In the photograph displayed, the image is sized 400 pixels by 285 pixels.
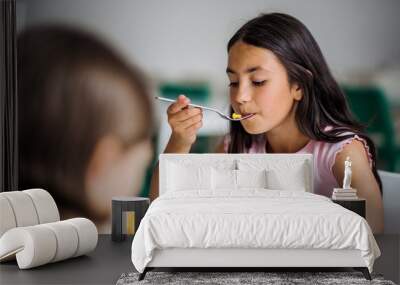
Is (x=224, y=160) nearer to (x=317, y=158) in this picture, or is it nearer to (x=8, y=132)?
(x=317, y=158)

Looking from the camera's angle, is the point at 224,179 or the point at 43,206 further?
the point at 224,179

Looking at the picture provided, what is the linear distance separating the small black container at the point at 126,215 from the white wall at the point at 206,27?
56.0 inches

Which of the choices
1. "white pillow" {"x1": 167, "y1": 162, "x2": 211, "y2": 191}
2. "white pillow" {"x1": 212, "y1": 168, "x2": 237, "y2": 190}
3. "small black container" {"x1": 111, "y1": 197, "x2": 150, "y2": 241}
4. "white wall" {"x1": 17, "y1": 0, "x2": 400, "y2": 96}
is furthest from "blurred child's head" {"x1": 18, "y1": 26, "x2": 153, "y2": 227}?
"white pillow" {"x1": 212, "y1": 168, "x2": 237, "y2": 190}

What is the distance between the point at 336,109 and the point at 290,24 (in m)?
1.02

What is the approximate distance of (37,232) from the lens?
5254 millimetres

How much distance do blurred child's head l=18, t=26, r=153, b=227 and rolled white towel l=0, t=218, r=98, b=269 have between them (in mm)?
1708

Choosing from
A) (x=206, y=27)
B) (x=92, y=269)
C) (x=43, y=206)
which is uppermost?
(x=206, y=27)

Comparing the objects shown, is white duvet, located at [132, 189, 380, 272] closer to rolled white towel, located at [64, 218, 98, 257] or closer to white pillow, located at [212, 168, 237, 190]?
rolled white towel, located at [64, 218, 98, 257]

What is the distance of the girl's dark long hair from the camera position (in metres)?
7.05

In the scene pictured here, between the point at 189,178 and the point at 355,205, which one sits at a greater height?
the point at 189,178

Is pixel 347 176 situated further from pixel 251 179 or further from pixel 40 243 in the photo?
pixel 40 243

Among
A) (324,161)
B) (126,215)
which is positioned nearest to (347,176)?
(324,161)

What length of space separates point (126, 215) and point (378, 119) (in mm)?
2844

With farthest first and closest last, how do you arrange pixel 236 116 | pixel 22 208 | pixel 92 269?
pixel 236 116 < pixel 22 208 < pixel 92 269
